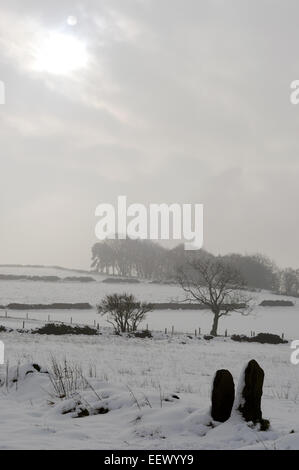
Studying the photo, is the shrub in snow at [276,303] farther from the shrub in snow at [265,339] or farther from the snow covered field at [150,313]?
the shrub in snow at [265,339]

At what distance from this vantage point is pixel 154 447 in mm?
6812

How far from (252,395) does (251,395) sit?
0.02m

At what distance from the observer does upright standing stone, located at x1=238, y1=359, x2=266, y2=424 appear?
7.55 meters

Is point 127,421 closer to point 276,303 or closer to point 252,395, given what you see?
point 252,395

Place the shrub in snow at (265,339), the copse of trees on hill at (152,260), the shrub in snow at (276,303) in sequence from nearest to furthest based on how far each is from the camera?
the shrub in snow at (265,339)
the shrub in snow at (276,303)
the copse of trees on hill at (152,260)

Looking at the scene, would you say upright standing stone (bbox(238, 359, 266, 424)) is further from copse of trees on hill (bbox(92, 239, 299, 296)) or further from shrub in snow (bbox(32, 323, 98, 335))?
copse of trees on hill (bbox(92, 239, 299, 296))

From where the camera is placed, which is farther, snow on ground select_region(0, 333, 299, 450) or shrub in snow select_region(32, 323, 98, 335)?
shrub in snow select_region(32, 323, 98, 335)

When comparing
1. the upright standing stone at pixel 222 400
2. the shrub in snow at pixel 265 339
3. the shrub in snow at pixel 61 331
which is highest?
the upright standing stone at pixel 222 400

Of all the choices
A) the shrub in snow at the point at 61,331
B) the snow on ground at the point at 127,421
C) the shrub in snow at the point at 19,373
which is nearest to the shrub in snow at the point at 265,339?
the shrub in snow at the point at 61,331

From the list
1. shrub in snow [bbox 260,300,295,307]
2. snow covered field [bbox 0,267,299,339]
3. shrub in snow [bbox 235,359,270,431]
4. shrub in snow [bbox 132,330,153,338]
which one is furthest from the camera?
shrub in snow [bbox 260,300,295,307]

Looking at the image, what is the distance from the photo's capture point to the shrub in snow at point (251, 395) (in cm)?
754

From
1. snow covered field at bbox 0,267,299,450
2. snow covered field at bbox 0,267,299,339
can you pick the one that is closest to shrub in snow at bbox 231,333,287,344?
snow covered field at bbox 0,267,299,339

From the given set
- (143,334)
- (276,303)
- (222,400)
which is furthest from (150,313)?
(222,400)
